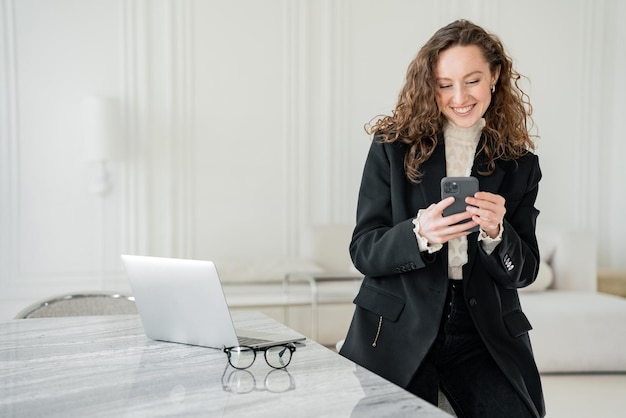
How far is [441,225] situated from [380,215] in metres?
0.25

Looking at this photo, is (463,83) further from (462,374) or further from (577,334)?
(577,334)

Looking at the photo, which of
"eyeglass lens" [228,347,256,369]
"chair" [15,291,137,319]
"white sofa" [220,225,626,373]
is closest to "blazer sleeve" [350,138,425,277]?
"eyeglass lens" [228,347,256,369]

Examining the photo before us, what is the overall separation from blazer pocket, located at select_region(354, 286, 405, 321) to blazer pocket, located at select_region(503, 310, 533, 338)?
10.1 inches

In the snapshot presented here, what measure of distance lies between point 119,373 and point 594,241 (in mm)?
4332

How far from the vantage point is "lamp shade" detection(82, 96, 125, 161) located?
488cm

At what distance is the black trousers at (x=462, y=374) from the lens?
1727 mm

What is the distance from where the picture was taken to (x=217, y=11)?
545 cm

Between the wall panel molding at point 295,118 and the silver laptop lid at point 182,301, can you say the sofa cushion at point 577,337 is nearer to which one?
the wall panel molding at point 295,118

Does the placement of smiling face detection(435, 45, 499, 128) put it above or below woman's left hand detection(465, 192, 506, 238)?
above

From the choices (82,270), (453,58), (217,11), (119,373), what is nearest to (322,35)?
(217,11)

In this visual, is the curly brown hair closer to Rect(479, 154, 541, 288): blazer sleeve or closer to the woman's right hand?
Rect(479, 154, 541, 288): blazer sleeve

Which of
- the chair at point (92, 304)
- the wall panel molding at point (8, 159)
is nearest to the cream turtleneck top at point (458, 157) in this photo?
the chair at point (92, 304)

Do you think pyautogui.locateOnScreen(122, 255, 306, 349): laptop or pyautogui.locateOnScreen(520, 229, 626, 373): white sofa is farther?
pyautogui.locateOnScreen(520, 229, 626, 373): white sofa

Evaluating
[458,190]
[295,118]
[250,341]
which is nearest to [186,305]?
[250,341]
